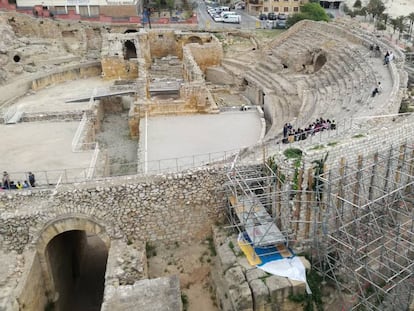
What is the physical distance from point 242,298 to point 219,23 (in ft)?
128

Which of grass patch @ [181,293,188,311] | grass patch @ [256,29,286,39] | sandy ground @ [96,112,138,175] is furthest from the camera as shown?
grass patch @ [256,29,286,39]

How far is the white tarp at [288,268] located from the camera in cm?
1024

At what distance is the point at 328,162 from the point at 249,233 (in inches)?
99.4

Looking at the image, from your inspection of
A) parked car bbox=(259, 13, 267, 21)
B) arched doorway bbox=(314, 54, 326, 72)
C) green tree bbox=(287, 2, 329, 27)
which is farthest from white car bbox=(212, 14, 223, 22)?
arched doorway bbox=(314, 54, 326, 72)

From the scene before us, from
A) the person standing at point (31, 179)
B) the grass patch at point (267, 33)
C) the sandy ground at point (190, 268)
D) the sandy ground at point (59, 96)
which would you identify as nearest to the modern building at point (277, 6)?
the grass patch at point (267, 33)

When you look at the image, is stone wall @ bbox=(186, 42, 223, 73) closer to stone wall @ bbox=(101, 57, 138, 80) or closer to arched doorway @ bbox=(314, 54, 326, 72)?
stone wall @ bbox=(101, 57, 138, 80)

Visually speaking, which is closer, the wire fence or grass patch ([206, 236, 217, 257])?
grass patch ([206, 236, 217, 257])

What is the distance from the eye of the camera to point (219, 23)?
45312 millimetres

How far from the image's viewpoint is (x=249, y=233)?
11.1 m

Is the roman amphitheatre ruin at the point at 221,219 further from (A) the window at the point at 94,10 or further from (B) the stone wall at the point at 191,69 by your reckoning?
(A) the window at the point at 94,10

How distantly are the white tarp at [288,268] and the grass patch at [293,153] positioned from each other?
7.87ft

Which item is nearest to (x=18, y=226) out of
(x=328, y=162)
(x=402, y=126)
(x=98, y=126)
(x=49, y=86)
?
(x=328, y=162)

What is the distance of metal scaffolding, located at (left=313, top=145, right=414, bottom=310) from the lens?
1025 cm

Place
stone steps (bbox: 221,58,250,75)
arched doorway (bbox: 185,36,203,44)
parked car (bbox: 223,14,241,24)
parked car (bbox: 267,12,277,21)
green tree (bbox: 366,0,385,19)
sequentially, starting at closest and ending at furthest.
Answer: stone steps (bbox: 221,58,250,75)
arched doorway (bbox: 185,36,203,44)
parked car (bbox: 223,14,241,24)
green tree (bbox: 366,0,385,19)
parked car (bbox: 267,12,277,21)
